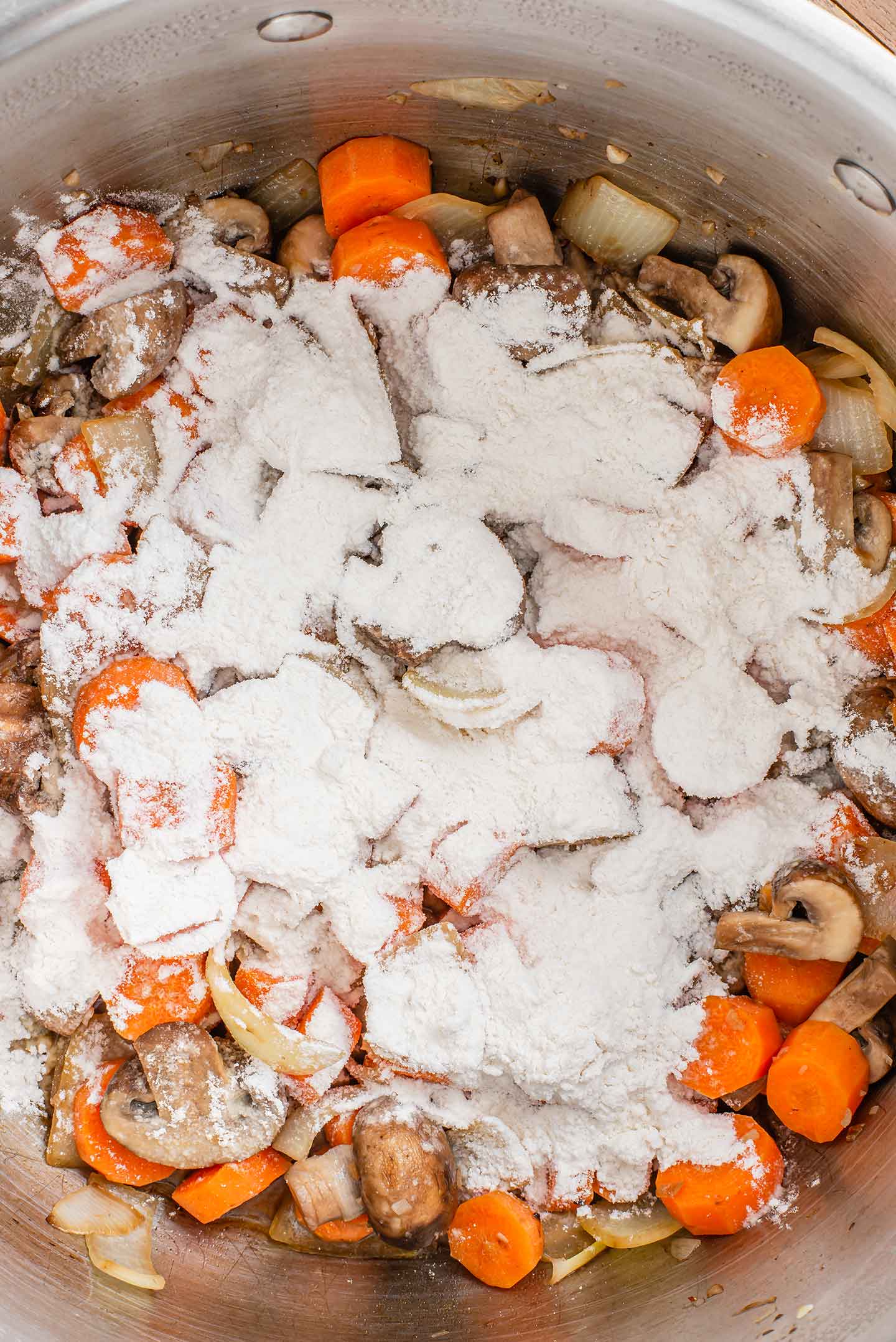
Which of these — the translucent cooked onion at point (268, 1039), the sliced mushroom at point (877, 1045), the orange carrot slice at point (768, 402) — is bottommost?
the translucent cooked onion at point (268, 1039)

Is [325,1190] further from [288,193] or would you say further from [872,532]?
[288,193]

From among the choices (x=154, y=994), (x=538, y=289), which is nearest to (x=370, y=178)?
(x=538, y=289)

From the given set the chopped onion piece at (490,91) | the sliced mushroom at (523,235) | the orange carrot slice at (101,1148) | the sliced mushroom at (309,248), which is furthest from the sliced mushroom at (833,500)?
the orange carrot slice at (101,1148)

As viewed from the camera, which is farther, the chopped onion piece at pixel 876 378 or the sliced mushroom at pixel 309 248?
the sliced mushroom at pixel 309 248

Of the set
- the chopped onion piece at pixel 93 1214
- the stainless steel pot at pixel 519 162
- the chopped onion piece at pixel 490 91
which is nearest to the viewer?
the stainless steel pot at pixel 519 162

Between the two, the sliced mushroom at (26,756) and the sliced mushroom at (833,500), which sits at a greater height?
the sliced mushroom at (833,500)

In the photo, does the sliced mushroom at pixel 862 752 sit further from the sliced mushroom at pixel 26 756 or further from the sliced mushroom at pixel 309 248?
the sliced mushroom at pixel 26 756
